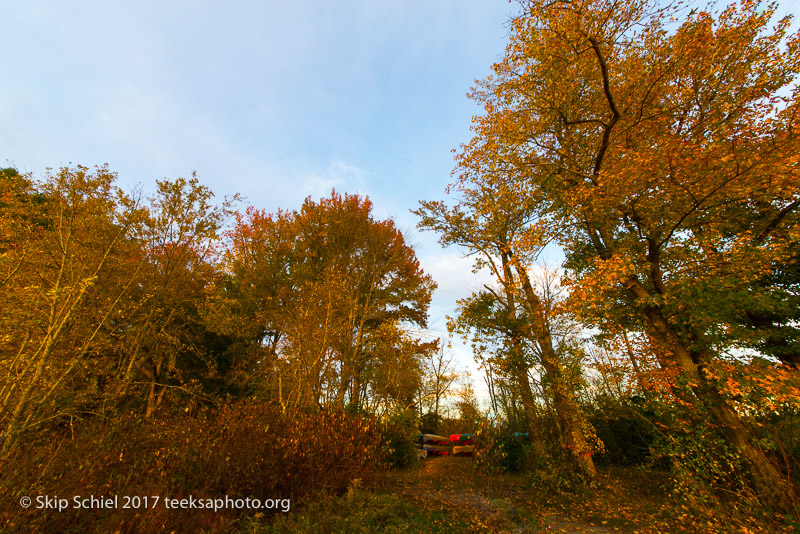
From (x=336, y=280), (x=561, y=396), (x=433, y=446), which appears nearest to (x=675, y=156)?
(x=561, y=396)

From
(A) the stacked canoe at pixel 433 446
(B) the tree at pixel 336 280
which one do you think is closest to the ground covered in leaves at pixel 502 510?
(B) the tree at pixel 336 280

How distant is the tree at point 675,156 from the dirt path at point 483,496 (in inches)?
128

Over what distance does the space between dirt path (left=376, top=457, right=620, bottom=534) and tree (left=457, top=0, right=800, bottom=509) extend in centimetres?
326

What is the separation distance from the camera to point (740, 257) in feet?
18.1

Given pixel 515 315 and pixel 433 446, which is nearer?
pixel 515 315

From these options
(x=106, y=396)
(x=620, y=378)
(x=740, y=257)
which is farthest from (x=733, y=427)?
(x=106, y=396)

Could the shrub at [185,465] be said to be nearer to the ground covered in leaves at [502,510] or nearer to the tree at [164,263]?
the ground covered in leaves at [502,510]

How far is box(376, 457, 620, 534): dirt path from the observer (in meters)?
A: 5.52

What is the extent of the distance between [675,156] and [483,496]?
8.29 m

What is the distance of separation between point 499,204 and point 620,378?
17.5 ft

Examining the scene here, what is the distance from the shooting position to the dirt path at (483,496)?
18.1ft

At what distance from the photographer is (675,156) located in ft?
17.6

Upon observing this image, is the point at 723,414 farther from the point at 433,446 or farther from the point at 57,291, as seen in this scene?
the point at 433,446

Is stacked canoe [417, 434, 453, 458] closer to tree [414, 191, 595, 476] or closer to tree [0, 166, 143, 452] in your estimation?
tree [414, 191, 595, 476]
